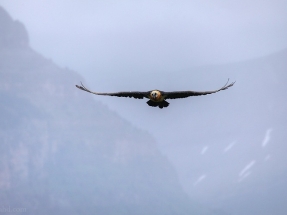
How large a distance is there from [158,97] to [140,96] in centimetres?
488

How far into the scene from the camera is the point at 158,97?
9100 cm

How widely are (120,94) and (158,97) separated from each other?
820 cm

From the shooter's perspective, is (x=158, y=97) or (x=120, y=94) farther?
(x=120, y=94)

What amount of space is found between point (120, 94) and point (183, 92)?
31.3 feet

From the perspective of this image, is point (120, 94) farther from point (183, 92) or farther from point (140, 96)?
point (183, 92)

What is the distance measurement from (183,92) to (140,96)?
622cm

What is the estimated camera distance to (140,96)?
95.2 m

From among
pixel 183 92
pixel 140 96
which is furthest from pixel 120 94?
pixel 183 92

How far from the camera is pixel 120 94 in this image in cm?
9712

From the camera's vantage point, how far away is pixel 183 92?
9419cm

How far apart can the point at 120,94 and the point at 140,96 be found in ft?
11.6
